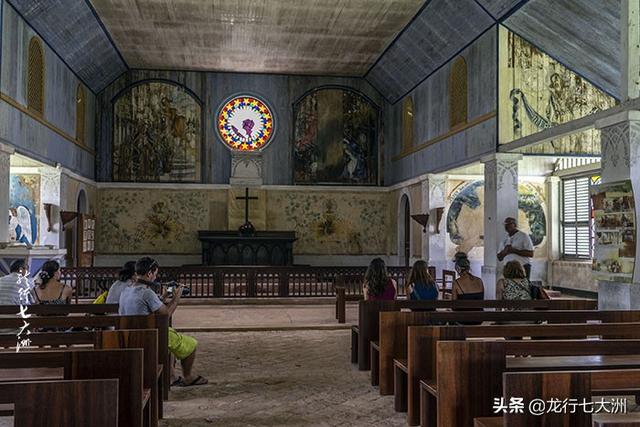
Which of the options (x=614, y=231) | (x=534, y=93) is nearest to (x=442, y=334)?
(x=614, y=231)

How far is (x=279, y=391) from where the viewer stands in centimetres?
567

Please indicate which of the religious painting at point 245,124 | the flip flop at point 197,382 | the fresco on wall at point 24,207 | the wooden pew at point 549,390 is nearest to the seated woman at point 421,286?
the flip flop at point 197,382

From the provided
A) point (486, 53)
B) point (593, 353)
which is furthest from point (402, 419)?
point (486, 53)

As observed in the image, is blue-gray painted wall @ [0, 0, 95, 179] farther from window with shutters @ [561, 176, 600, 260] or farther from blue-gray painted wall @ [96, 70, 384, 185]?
window with shutters @ [561, 176, 600, 260]

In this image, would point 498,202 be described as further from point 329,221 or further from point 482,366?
point 482,366

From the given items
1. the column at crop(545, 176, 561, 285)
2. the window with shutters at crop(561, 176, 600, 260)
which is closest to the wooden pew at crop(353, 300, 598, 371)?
the window with shutters at crop(561, 176, 600, 260)

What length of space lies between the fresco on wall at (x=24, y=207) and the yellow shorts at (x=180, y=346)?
9.14m

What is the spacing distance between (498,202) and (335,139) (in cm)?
868

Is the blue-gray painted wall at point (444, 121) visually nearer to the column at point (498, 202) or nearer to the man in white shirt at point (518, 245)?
the column at point (498, 202)

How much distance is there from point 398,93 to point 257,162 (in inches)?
197

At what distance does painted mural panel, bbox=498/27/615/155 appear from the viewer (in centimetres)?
1166

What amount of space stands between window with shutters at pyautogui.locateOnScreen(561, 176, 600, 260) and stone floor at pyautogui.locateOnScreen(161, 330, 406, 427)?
9.56 metres

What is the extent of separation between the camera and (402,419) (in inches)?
192

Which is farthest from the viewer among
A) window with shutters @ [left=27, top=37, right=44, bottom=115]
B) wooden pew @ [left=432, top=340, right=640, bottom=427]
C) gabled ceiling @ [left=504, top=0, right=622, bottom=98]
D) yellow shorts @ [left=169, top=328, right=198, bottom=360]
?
window with shutters @ [left=27, top=37, right=44, bottom=115]
